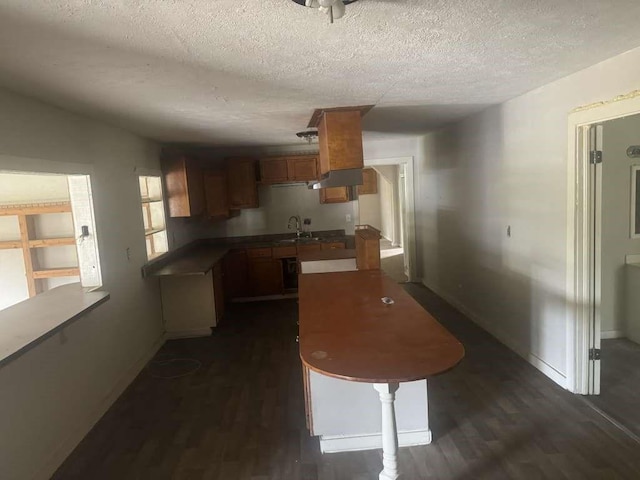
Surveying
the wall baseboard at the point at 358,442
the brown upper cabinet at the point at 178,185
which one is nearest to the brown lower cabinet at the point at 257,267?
the brown upper cabinet at the point at 178,185

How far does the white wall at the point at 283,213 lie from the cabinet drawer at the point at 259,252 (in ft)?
2.11

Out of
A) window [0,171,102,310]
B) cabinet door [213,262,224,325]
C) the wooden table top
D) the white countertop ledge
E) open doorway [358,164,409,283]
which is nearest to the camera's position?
the wooden table top

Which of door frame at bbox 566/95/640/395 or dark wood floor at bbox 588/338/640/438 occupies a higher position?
door frame at bbox 566/95/640/395

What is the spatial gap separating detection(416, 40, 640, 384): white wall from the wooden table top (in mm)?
1238

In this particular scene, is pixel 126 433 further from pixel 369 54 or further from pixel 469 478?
pixel 369 54

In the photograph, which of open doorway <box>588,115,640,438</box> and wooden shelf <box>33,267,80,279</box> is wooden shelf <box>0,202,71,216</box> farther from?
open doorway <box>588,115,640,438</box>

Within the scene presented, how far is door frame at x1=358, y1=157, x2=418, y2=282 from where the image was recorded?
247 inches

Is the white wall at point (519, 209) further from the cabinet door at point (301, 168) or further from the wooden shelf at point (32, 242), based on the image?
the wooden shelf at point (32, 242)

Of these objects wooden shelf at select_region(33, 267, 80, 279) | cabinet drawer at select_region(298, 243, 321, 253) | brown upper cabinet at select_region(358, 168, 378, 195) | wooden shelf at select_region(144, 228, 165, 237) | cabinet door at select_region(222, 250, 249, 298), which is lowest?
cabinet door at select_region(222, 250, 249, 298)

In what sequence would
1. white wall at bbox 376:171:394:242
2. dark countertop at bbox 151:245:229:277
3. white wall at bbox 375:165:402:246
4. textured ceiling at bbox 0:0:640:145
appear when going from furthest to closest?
white wall at bbox 376:171:394:242 < white wall at bbox 375:165:402:246 < dark countertop at bbox 151:245:229:277 < textured ceiling at bbox 0:0:640:145

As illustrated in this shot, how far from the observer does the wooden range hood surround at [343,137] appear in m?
3.29

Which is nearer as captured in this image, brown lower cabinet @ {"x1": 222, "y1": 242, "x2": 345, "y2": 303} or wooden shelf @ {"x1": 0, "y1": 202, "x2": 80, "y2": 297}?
wooden shelf @ {"x1": 0, "y1": 202, "x2": 80, "y2": 297}

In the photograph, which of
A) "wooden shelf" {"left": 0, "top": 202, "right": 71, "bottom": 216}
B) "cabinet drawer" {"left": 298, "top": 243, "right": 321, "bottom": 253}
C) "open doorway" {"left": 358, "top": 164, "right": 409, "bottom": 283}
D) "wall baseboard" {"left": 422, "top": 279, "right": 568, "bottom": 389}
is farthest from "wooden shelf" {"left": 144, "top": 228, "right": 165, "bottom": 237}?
"open doorway" {"left": 358, "top": 164, "right": 409, "bottom": 283}

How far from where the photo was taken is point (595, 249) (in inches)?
114
